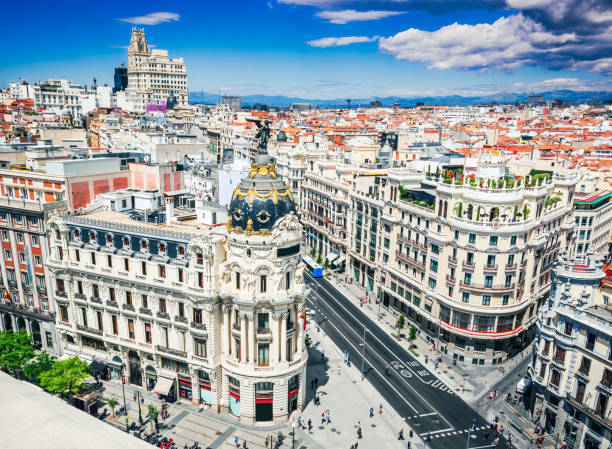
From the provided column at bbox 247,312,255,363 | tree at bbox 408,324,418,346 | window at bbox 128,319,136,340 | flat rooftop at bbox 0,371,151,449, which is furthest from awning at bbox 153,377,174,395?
tree at bbox 408,324,418,346

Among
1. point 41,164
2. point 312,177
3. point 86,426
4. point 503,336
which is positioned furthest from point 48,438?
point 312,177

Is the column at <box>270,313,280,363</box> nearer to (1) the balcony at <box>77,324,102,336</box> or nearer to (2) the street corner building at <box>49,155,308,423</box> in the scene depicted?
(2) the street corner building at <box>49,155,308,423</box>

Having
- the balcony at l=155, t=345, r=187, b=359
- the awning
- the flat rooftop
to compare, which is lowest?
the awning

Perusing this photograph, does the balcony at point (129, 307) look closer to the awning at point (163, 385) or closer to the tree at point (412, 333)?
the awning at point (163, 385)

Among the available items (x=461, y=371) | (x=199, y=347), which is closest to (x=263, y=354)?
(x=199, y=347)

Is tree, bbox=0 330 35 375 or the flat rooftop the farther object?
tree, bbox=0 330 35 375

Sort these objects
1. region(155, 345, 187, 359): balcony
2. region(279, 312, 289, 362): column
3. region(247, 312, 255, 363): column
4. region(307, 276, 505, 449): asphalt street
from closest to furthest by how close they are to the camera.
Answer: region(247, 312, 255, 363): column
region(279, 312, 289, 362): column
region(307, 276, 505, 449): asphalt street
region(155, 345, 187, 359): balcony

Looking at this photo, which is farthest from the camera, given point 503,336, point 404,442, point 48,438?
point 503,336

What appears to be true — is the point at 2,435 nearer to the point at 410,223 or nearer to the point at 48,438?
the point at 48,438
